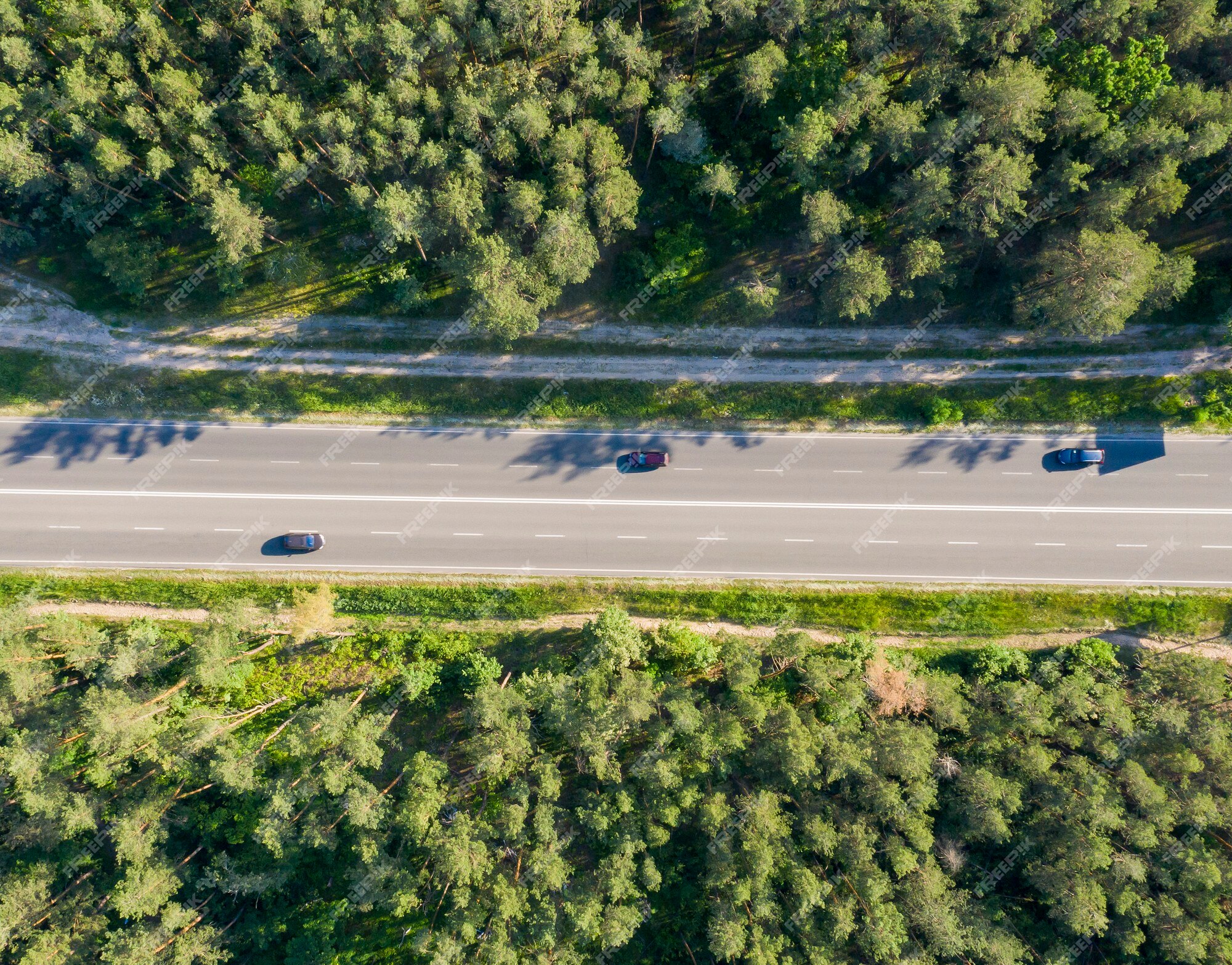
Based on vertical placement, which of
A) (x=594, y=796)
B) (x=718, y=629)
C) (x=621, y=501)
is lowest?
(x=594, y=796)

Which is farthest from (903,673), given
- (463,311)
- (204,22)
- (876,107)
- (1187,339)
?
(204,22)

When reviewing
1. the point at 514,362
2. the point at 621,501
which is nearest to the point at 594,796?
the point at 621,501

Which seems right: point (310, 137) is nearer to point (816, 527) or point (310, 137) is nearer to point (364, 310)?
point (364, 310)

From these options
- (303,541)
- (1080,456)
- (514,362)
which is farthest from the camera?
(514,362)

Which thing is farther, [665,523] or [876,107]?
[665,523]

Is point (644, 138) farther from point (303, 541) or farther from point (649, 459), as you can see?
point (303, 541)

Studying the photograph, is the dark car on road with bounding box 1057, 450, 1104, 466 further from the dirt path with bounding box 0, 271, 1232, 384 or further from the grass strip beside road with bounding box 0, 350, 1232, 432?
the dirt path with bounding box 0, 271, 1232, 384
